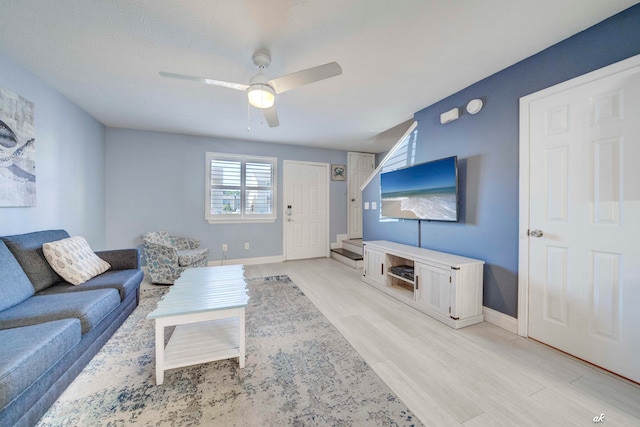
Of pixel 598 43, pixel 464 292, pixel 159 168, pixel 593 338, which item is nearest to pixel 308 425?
pixel 464 292

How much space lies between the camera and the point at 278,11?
155 cm

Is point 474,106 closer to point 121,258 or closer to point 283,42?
point 283,42

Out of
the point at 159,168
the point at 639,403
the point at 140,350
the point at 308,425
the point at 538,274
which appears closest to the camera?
the point at 308,425

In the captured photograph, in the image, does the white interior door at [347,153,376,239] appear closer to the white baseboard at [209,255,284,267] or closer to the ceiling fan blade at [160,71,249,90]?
the white baseboard at [209,255,284,267]

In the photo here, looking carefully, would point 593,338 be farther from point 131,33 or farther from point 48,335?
point 131,33

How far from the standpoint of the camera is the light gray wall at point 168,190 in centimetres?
390

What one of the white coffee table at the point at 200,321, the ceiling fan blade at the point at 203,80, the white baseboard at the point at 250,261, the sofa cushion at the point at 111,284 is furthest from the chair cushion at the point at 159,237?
the ceiling fan blade at the point at 203,80

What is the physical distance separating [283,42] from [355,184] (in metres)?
3.97

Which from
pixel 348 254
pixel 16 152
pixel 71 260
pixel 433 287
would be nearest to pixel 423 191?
pixel 433 287

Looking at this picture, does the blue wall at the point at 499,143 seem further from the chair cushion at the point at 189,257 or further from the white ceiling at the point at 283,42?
the chair cushion at the point at 189,257

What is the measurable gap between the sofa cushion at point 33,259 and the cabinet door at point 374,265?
3.36 meters

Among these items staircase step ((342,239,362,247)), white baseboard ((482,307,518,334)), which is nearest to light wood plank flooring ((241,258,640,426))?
white baseboard ((482,307,518,334))

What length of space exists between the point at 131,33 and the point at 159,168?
2.78 meters

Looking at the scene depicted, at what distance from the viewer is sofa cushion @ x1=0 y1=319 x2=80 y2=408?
3.30 ft
